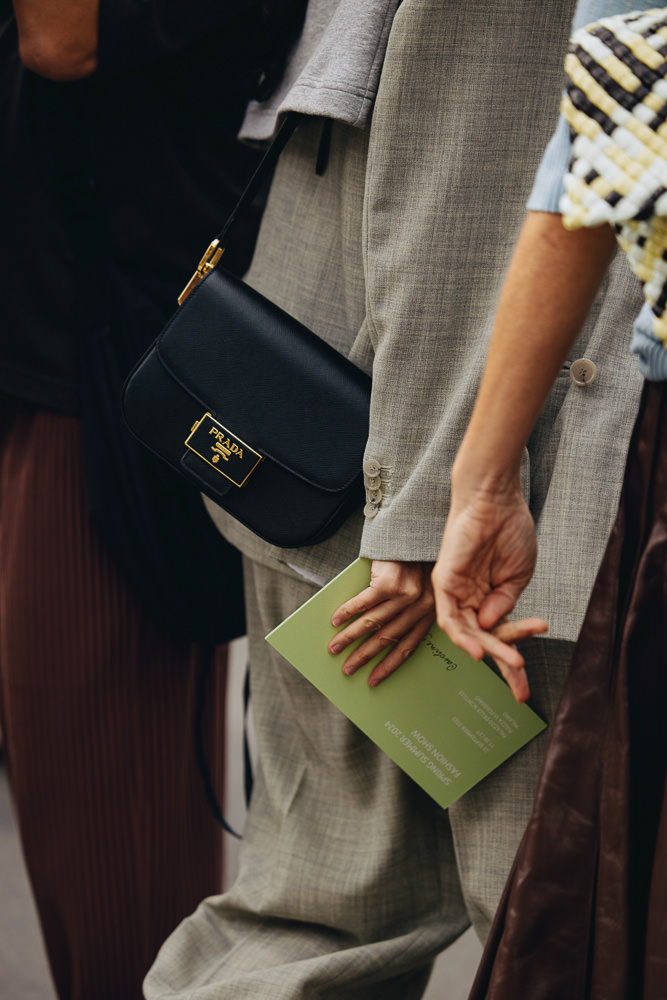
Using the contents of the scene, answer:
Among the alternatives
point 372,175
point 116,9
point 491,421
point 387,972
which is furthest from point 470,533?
point 116,9

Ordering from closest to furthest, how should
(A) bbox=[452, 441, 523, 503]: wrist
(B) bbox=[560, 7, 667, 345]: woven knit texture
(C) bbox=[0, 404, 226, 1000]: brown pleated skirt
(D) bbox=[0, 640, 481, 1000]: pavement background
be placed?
(B) bbox=[560, 7, 667, 345]: woven knit texture → (A) bbox=[452, 441, 523, 503]: wrist → (C) bbox=[0, 404, 226, 1000]: brown pleated skirt → (D) bbox=[0, 640, 481, 1000]: pavement background

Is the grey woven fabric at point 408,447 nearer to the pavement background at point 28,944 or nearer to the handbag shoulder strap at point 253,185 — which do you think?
the handbag shoulder strap at point 253,185

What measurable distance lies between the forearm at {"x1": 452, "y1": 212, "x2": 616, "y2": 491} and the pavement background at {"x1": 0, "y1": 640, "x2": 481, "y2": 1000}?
112cm

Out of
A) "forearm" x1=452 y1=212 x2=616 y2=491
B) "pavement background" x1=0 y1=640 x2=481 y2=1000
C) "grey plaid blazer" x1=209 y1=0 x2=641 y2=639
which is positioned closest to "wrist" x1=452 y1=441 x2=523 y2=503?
"forearm" x1=452 y1=212 x2=616 y2=491

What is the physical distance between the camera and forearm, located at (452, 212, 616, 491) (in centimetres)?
56

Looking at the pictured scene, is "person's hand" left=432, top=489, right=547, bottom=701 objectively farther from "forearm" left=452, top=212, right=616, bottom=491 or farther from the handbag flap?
the handbag flap

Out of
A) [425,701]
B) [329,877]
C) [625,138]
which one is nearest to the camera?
[625,138]

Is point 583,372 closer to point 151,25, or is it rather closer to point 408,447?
point 408,447

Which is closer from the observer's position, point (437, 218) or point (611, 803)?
point (611, 803)

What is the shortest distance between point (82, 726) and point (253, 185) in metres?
0.67

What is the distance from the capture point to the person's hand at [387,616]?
79cm

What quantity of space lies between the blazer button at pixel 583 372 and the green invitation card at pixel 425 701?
0.24 meters

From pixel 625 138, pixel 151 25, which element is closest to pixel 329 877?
pixel 625 138

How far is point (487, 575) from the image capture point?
649 millimetres
